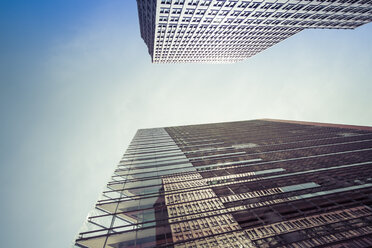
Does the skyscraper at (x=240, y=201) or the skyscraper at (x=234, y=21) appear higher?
the skyscraper at (x=234, y=21)

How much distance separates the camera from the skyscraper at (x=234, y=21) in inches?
1638

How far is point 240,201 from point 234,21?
48.2 metres

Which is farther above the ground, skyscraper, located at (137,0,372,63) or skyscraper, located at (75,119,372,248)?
skyscraper, located at (137,0,372,63)

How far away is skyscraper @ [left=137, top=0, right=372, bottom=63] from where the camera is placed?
41594 millimetres

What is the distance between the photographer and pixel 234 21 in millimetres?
47906

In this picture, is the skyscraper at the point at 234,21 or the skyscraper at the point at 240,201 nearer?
the skyscraper at the point at 240,201

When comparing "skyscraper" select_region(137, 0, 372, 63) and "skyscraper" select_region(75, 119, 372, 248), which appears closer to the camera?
"skyscraper" select_region(75, 119, 372, 248)

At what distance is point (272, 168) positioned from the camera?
22.0m

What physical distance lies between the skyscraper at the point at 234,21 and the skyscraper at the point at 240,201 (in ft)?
114

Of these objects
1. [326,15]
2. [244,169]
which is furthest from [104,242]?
[326,15]

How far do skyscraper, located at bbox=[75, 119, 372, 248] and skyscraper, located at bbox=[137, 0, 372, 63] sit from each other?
114 feet

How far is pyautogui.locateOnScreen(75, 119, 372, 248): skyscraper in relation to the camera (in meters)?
11.3

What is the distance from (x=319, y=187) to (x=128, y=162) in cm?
2267

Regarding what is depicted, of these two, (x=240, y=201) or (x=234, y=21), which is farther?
(x=234, y=21)
